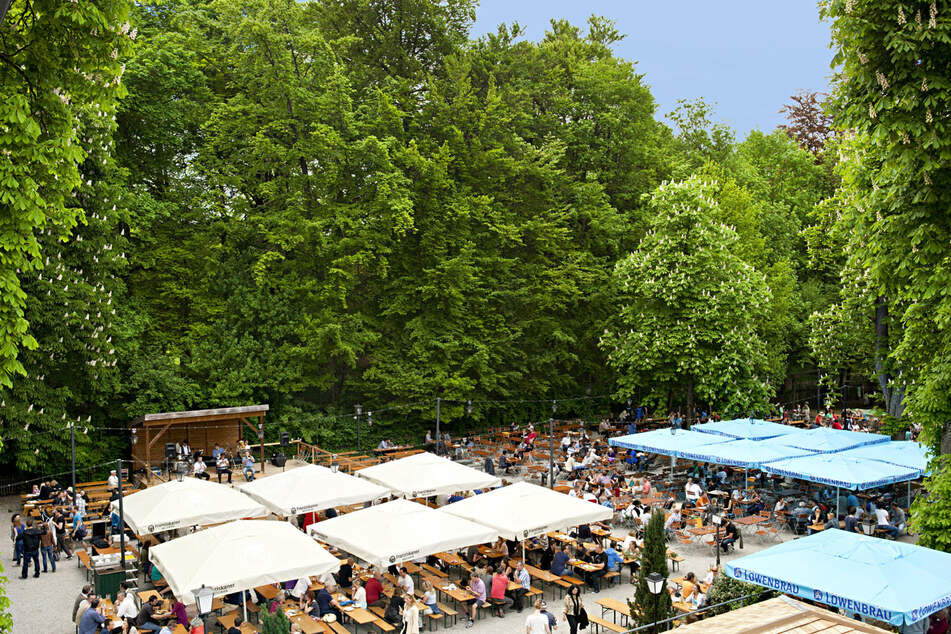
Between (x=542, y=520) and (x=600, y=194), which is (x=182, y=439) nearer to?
(x=542, y=520)

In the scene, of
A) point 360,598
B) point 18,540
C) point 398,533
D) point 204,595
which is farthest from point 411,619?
point 18,540

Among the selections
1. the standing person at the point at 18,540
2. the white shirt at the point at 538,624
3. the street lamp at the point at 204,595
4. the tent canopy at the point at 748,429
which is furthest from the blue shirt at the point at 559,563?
the standing person at the point at 18,540

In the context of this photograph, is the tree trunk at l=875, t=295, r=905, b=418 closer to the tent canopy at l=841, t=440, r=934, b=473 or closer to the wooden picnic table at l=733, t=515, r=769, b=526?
the tent canopy at l=841, t=440, r=934, b=473

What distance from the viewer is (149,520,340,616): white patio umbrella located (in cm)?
1338

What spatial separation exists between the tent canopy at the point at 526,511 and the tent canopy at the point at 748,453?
6639 mm

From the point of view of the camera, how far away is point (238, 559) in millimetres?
13875

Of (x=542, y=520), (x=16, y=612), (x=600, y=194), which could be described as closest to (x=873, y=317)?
(x=600, y=194)

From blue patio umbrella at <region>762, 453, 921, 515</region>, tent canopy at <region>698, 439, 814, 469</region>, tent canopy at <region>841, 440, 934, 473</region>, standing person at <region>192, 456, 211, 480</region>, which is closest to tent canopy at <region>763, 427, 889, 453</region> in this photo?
tent canopy at <region>698, 439, 814, 469</region>

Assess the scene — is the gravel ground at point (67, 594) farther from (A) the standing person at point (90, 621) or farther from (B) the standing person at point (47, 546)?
(A) the standing person at point (90, 621)

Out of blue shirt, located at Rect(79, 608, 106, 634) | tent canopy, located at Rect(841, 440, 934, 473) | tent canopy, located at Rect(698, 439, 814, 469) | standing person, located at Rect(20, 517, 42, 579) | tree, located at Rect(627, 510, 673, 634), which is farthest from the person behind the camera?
tent canopy, located at Rect(698, 439, 814, 469)

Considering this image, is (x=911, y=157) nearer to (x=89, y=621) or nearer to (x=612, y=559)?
(x=612, y=559)

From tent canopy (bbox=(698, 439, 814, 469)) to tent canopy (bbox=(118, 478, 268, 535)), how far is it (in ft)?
41.6

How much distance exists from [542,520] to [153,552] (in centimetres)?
776

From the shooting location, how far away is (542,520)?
1639cm
